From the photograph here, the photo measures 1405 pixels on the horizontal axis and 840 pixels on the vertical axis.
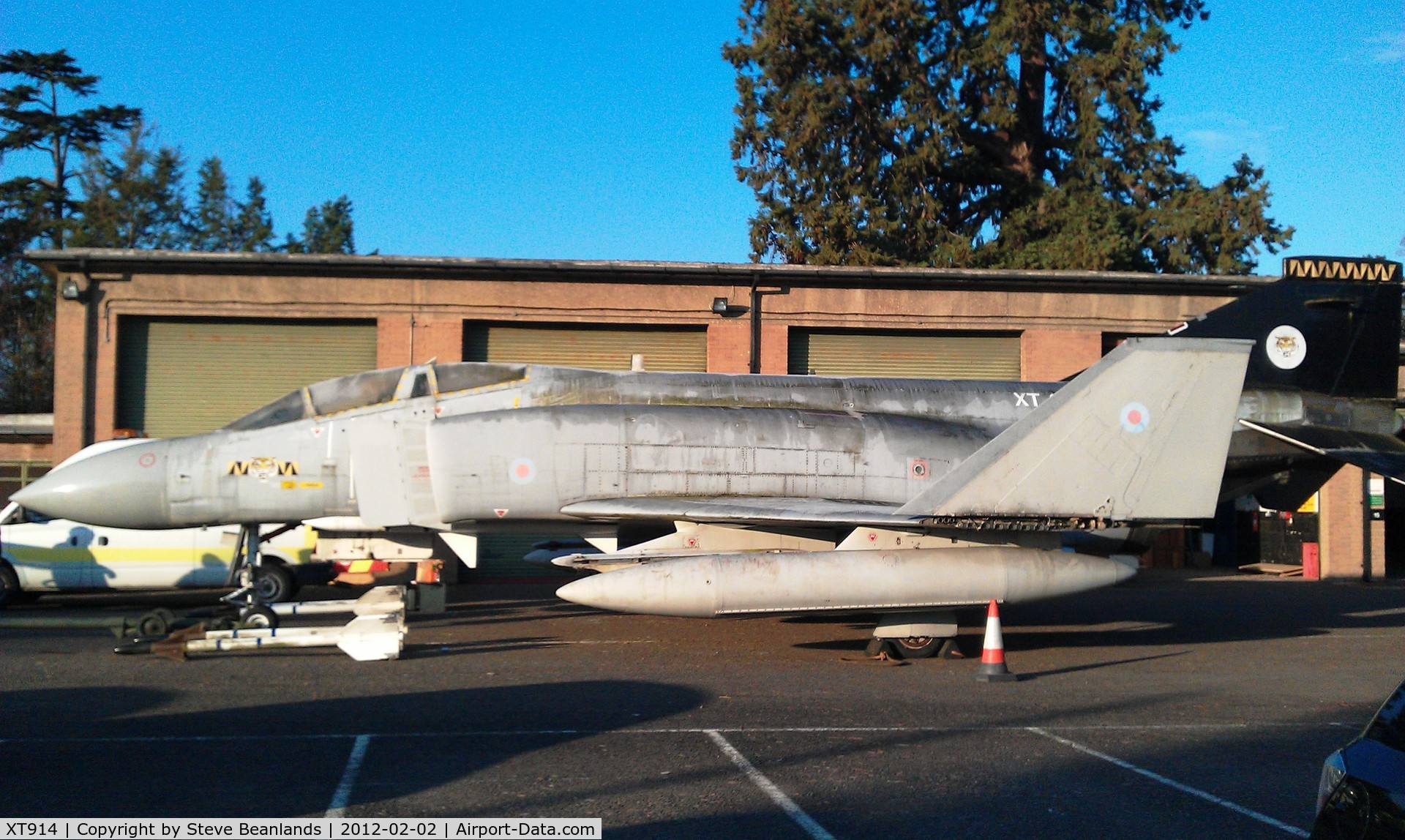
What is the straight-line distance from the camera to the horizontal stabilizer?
1102 cm

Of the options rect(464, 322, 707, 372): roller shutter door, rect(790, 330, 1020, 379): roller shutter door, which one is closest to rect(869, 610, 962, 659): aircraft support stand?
rect(790, 330, 1020, 379): roller shutter door

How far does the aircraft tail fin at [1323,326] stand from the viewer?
12.6 metres

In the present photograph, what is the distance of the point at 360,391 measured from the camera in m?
11.2

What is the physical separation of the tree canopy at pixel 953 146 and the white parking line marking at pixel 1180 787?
25.2m

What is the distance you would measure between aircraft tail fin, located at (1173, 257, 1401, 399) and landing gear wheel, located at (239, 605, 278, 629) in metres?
10.9

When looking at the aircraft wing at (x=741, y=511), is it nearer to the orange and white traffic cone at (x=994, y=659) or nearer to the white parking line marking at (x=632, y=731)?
the orange and white traffic cone at (x=994, y=659)

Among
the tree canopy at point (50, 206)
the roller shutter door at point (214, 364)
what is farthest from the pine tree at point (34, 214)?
the roller shutter door at point (214, 364)

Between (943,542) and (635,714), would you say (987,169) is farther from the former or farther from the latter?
(635,714)

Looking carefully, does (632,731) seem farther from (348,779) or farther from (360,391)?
(360,391)

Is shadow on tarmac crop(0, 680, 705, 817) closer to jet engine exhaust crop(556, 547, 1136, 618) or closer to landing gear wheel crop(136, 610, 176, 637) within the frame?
jet engine exhaust crop(556, 547, 1136, 618)

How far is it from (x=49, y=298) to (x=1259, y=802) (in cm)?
5139

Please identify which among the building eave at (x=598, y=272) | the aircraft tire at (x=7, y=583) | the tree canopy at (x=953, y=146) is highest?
the tree canopy at (x=953, y=146)

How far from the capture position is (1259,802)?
5.40 meters

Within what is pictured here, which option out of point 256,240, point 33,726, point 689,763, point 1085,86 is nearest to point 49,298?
point 256,240
